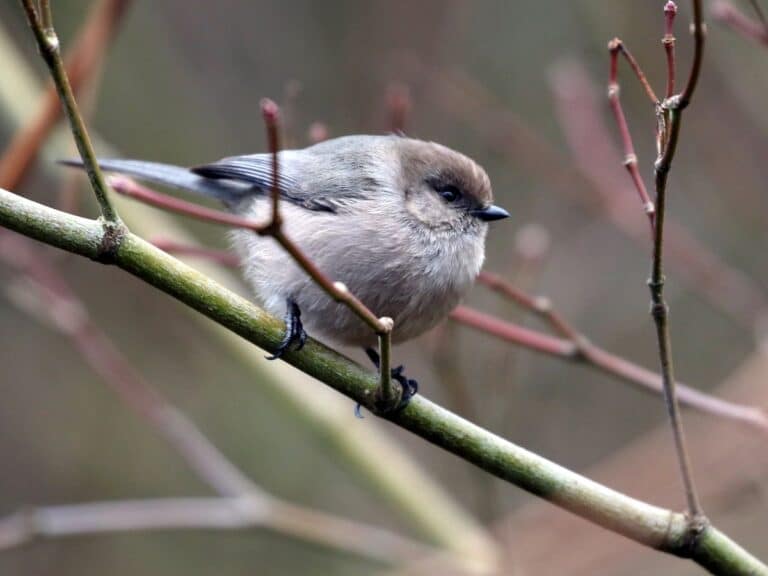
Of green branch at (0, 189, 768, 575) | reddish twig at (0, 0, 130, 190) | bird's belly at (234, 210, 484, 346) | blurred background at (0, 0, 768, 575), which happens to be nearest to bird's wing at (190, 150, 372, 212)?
bird's belly at (234, 210, 484, 346)

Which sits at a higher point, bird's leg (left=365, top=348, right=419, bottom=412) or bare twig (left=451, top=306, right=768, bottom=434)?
bare twig (left=451, top=306, right=768, bottom=434)

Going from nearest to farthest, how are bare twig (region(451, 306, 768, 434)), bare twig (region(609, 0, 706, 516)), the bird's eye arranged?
bare twig (region(609, 0, 706, 516)), bare twig (region(451, 306, 768, 434)), the bird's eye

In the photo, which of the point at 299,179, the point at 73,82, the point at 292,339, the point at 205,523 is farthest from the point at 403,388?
the point at 73,82

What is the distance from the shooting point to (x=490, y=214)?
3.18 meters

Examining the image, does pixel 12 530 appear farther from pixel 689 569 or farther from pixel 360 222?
pixel 689 569

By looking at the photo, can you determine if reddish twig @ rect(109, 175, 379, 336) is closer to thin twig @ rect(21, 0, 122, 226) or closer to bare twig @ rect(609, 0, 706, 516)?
thin twig @ rect(21, 0, 122, 226)

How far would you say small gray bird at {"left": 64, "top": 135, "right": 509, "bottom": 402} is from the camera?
287 cm

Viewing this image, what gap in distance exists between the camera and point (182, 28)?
586 centimetres

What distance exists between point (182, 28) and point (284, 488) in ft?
9.42

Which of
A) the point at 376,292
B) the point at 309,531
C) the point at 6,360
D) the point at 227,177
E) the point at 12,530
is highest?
the point at 6,360

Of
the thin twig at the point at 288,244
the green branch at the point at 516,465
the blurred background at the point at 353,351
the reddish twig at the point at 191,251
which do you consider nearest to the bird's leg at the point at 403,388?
the green branch at the point at 516,465

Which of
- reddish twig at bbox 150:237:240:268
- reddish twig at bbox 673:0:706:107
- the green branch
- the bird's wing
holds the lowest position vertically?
the green branch

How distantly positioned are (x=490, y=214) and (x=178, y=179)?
1.08 metres

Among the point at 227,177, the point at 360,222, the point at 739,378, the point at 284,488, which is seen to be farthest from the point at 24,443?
the point at 739,378
